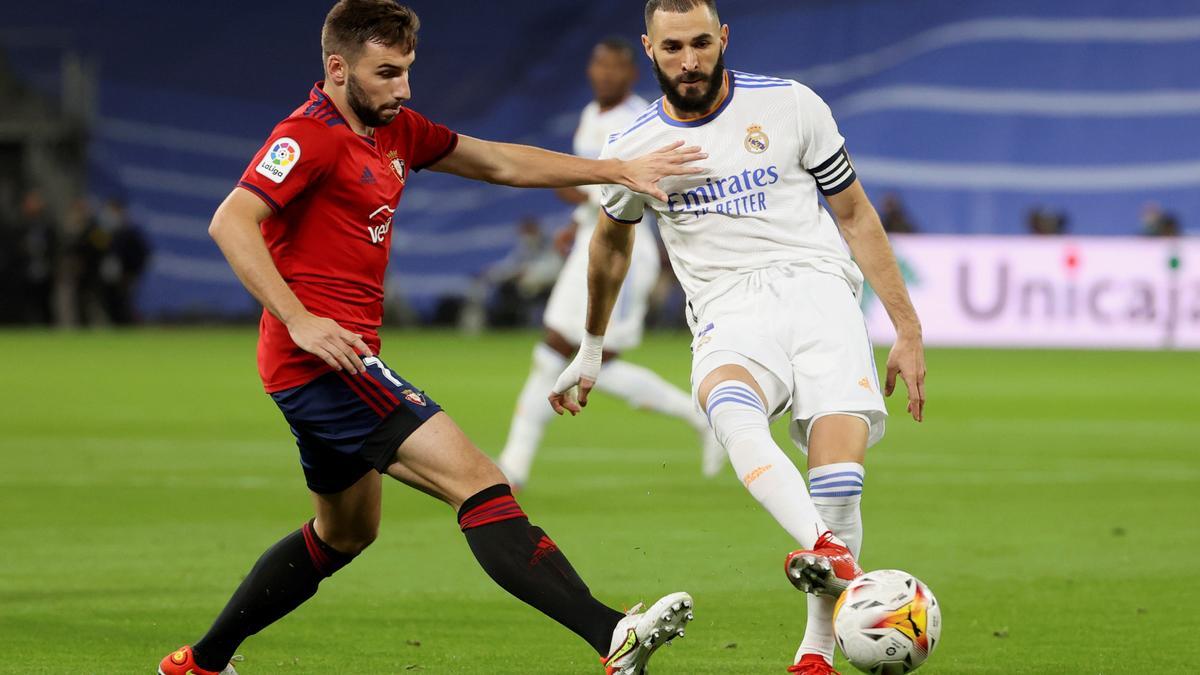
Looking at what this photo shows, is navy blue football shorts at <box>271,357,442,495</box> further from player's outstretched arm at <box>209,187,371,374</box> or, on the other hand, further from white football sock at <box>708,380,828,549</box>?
white football sock at <box>708,380,828,549</box>

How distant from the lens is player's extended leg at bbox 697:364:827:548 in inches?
209

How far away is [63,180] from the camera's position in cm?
3566

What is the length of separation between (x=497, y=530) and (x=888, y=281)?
1.55 meters

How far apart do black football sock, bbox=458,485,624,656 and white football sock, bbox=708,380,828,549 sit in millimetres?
550

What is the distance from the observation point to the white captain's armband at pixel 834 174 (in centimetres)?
611

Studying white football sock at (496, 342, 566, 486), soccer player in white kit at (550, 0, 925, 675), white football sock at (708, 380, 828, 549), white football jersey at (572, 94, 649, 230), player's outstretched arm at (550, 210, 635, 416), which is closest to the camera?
white football sock at (708, 380, 828, 549)

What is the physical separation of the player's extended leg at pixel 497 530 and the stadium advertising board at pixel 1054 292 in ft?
69.7

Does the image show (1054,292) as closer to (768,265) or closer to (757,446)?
(768,265)

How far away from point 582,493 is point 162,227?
2535cm

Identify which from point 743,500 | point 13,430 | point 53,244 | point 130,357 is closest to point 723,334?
point 743,500

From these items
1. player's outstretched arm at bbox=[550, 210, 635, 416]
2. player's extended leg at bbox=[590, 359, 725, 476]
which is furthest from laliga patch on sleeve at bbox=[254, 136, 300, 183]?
player's extended leg at bbox=[590, 359, 725, 476]

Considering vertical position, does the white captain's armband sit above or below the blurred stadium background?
above

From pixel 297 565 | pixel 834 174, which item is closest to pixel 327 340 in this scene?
pixel 297 565

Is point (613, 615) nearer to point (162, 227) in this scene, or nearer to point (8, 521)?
point (8, 521)
